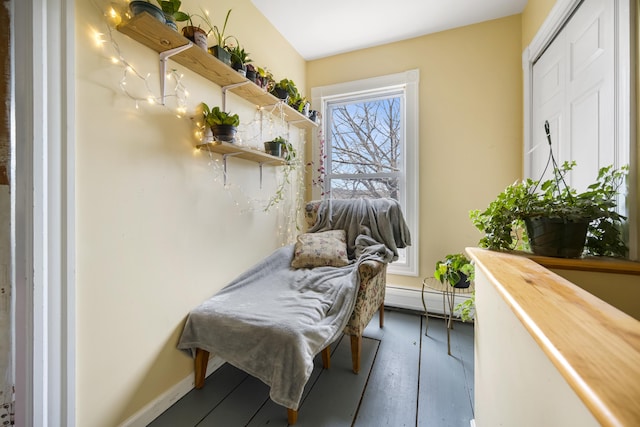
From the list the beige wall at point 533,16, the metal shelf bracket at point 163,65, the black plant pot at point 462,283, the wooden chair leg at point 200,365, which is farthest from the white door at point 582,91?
the wooden chair leg at point 200,365

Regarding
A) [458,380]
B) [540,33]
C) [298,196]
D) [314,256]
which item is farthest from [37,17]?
[540,33]

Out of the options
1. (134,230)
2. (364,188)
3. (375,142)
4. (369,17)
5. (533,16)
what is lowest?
(134,230)

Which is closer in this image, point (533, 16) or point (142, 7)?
point (142, 7)

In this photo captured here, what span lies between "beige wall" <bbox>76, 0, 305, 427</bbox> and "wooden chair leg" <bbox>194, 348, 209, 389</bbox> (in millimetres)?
65

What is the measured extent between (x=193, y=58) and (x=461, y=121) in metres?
2.15

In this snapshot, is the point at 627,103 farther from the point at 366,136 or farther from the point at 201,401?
the point at 201,401

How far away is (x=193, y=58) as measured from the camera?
56.6 inches

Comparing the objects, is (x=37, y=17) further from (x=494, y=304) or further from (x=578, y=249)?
(x=578, y=249)

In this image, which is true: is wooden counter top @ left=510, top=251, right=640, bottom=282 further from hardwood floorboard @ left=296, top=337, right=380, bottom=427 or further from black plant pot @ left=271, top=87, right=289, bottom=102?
black plant pot @ left=271, top=87, right=289, bottom=102

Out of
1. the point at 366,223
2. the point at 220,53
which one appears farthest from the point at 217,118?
the point at 366,223

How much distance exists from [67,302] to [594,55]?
8.44 feet

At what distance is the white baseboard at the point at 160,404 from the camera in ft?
4.11

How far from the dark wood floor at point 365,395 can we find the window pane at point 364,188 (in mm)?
1388

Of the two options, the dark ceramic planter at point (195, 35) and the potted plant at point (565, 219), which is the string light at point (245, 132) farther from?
the potted plant at point (565, 219)
